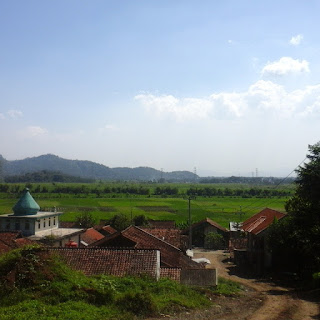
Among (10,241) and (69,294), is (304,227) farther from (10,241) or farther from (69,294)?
(10,241)

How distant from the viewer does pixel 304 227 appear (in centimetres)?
2744

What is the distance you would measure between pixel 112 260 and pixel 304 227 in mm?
13900

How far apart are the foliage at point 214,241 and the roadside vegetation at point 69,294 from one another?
1163 inches

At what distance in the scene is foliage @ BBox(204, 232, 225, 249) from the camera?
4812 centimetres

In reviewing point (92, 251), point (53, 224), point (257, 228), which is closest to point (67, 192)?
point (53, 224)

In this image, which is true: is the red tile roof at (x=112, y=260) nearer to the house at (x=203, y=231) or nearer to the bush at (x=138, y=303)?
the bush at (x=138, y=303)

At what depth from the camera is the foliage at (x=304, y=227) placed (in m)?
26.3

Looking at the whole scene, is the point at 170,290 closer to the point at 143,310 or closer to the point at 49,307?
the point at 143,310

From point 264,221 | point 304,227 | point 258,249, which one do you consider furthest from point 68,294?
point 264,221

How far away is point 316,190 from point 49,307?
1842 cm

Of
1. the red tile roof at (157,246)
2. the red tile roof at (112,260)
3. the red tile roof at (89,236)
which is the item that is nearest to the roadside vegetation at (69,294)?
the red tile roof at (112,260)

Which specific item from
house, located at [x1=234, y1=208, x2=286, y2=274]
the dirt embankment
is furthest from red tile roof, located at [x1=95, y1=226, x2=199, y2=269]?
house, located at [x1=234, y1=208, x2=286, y2=274]

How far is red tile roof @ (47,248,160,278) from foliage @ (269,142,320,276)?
37.0 ft

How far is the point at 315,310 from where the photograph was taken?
1916 cm
